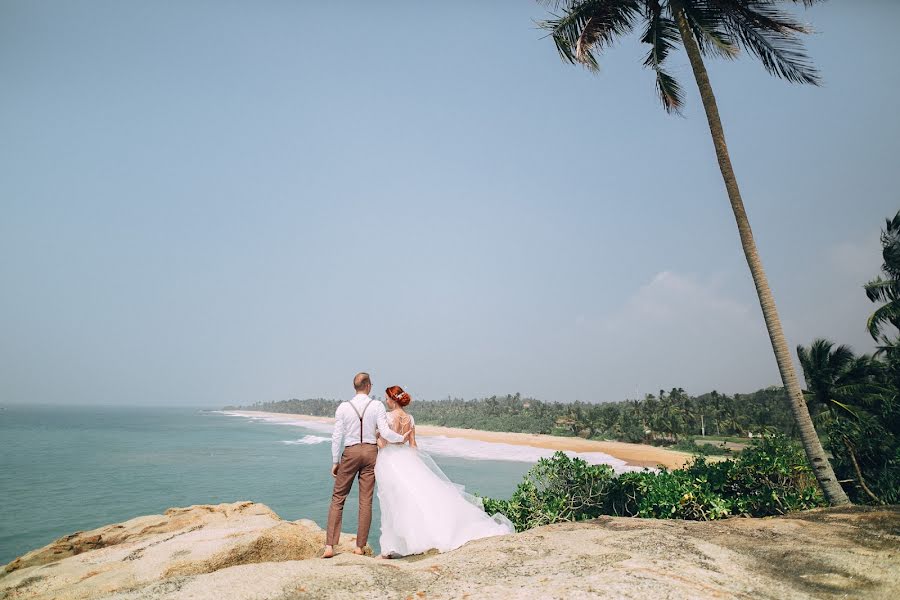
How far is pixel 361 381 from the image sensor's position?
6.39 m

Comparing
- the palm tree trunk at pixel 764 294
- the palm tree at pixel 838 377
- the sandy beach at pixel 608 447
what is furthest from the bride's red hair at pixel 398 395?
the sandy beach at pixel 608 447

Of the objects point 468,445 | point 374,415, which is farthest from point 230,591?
point 468,445

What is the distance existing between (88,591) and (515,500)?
623 centimetres

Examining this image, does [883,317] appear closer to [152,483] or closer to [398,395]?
[398,395]

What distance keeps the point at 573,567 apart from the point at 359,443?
335cm

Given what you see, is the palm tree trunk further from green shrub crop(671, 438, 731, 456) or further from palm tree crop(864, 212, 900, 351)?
green shrub crop(671, 438, 731, 456)

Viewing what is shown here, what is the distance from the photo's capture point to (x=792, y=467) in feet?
23.9

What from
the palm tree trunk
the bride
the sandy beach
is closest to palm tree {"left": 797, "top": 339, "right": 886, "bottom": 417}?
the sandy beach

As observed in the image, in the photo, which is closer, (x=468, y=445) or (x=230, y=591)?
(x=230, y=591)

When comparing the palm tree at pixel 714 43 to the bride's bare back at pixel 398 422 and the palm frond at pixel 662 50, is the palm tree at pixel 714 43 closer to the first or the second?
the palm frond at pixel 662 50

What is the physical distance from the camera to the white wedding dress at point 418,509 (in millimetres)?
A: 6227

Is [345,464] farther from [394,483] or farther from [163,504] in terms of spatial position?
[163,504]

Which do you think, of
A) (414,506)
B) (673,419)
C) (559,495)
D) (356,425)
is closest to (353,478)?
(356,425)

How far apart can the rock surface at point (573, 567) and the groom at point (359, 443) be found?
1.16 m
